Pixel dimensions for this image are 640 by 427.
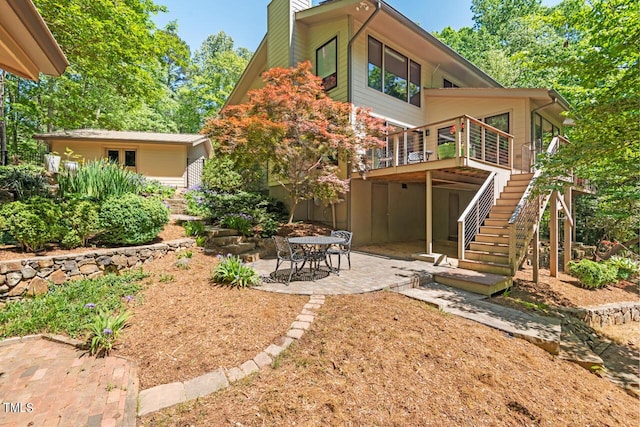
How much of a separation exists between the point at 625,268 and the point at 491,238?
214 inches

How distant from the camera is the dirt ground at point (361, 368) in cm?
241

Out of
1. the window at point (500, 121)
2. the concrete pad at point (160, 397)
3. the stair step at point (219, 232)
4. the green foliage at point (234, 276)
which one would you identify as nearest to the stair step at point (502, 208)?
the window at point (500, 121)

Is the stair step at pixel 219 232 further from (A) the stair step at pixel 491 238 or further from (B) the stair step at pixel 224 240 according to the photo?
(A) the stair step at pixel 491 238

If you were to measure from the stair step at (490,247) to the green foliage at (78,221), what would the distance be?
8.78 m

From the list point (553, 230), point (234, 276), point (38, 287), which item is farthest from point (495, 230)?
point (38, 287)

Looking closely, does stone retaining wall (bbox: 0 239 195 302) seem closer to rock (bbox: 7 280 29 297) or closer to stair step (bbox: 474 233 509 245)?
rock (bbox: 7 280 29 297)

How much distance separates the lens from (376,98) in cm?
1060

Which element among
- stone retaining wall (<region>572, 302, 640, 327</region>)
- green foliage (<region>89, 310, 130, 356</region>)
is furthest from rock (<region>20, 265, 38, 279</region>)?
stone retaining wall (<region>572, 302, 640, 327</region>)

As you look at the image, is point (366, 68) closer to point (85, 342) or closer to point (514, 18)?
point (85, 342)

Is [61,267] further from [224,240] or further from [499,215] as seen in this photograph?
[499,215]

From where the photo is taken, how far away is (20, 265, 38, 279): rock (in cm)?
480

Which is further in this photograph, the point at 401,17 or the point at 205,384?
the point at 401,17

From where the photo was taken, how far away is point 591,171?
24.2 feet

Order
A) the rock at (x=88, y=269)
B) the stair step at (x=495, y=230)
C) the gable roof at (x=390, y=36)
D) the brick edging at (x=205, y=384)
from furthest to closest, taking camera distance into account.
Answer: the gable roof at (x=390, y=36) → the stair step at (x=495, y=230) → the rock at (x=88, y=269) → the brick edging at (x=205, y=384)
